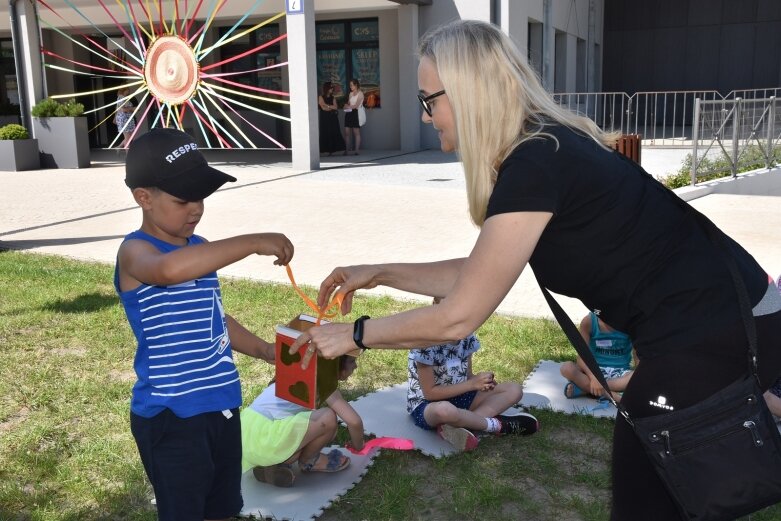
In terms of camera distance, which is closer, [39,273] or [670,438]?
[670,438]

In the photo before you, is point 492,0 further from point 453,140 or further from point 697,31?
point 453,140

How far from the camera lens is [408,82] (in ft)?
63.4

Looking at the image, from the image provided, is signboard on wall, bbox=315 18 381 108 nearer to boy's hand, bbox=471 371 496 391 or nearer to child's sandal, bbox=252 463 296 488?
boy's hand, bbox=471 371 496 391

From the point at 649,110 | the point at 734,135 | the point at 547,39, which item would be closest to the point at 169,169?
the point at 734,135

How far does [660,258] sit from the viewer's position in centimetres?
188

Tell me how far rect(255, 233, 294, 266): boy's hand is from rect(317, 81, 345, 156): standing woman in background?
17293 mm

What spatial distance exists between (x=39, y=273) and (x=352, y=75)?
1443cm

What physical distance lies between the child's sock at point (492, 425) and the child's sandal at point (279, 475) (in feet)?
3.11

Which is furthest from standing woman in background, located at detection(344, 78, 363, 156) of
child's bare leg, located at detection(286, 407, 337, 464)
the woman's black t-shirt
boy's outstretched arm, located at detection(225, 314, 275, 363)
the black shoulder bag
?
the black shoulder bag

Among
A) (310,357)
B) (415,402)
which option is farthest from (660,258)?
(415,402)

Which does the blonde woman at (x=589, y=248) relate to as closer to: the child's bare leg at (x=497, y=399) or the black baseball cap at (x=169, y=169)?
the black baseball cap at (x=169, y=169)

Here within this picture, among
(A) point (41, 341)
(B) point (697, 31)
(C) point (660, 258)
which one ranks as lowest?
(A) point (41, 341)

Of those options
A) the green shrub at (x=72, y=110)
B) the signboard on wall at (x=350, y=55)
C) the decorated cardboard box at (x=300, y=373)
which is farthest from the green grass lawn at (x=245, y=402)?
the signboard on wall at (x=350, y=55)

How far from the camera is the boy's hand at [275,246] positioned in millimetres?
2229
